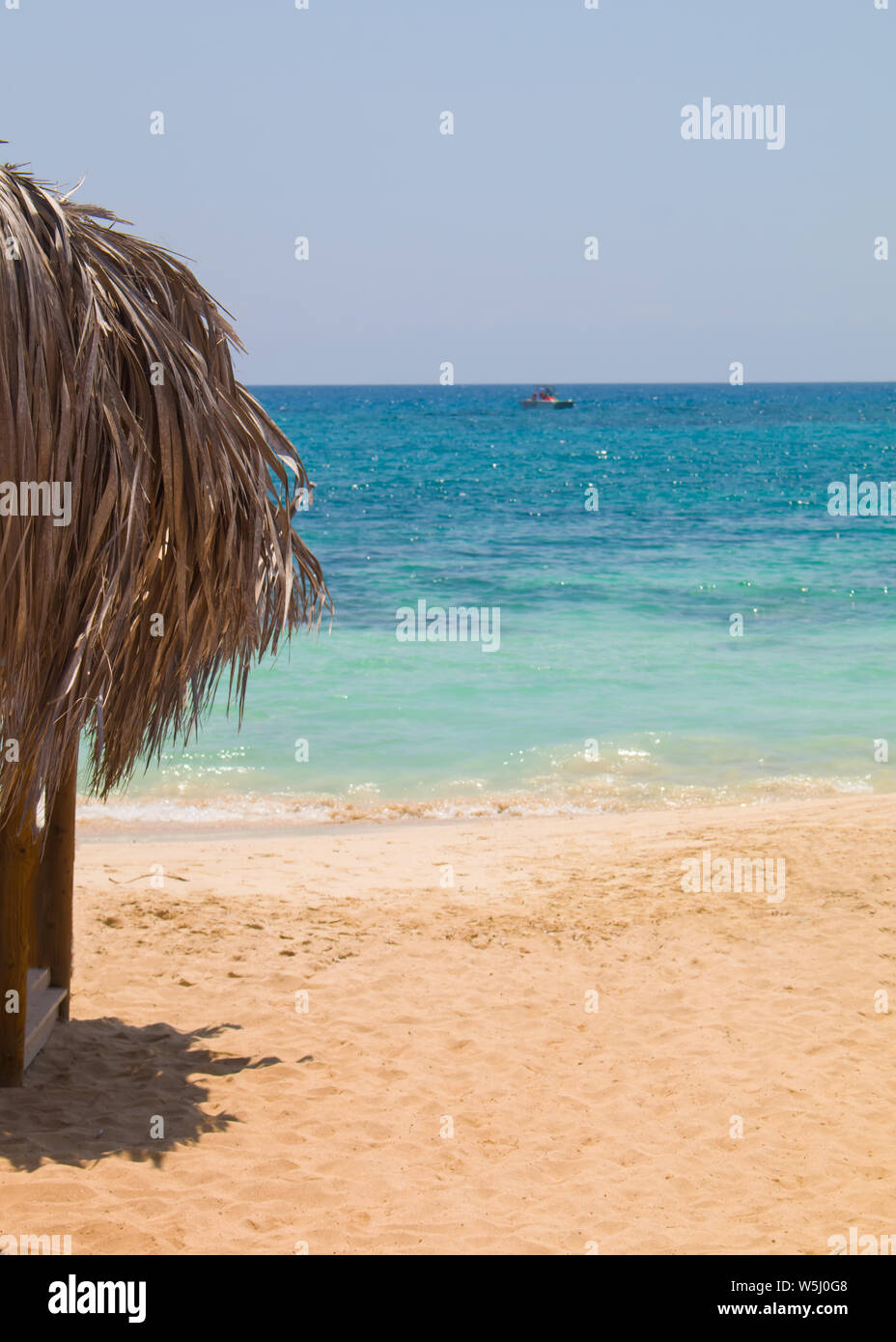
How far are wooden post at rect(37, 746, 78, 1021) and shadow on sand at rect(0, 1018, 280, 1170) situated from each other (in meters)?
0.29

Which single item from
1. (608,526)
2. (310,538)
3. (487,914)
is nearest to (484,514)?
(608,526)

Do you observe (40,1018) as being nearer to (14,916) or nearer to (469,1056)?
(14,916)

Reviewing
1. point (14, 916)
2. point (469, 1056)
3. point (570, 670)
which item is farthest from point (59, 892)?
point (570, 670)

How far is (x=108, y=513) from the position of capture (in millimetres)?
3457

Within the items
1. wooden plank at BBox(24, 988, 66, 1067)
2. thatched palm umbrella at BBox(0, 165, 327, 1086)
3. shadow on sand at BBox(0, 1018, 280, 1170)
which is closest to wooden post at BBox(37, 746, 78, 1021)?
wooden plank at BBox(24, 988, 66, 1067)

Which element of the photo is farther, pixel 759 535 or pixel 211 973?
pixel 759 535

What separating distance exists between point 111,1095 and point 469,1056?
1557 mm

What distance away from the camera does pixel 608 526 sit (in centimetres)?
2797

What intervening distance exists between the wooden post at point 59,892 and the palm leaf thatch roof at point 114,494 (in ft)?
2.15

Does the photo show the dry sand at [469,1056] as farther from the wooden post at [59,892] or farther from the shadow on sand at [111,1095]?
the wooden post at [59,892]

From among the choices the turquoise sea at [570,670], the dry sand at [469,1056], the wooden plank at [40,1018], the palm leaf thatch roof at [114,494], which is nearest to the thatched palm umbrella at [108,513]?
the palm leaf thatch roof at [114,494]

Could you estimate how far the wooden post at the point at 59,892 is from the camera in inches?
195
